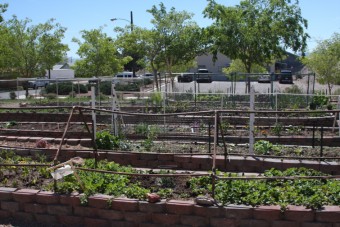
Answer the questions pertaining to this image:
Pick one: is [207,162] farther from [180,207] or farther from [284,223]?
[284,223]

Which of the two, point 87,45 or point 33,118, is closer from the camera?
point 33,118

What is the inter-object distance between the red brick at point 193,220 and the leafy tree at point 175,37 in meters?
21.2

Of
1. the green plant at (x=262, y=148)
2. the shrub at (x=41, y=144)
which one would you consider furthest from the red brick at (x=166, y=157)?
the shrub at (x=41, y=144)

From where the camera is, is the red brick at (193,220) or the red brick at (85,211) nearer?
the red brick at (193,220)

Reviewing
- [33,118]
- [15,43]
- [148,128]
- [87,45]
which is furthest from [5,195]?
[15,43]

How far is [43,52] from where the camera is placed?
3284 cm

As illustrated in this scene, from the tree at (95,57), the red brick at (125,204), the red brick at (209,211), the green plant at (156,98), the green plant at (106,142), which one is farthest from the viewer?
the tree at (95,57)

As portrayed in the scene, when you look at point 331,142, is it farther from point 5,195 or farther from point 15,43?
point 15,43

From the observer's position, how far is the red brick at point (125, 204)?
200 inches

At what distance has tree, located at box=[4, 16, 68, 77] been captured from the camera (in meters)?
31.9

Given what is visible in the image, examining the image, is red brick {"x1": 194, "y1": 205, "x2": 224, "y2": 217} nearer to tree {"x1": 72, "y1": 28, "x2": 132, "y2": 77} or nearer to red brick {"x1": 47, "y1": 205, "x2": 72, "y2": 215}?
red brick {"x1": 47, "y1": 205, "x2": 72, "y2": 215}

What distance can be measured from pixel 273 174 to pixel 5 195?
3.63m

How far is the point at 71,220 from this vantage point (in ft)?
17.5

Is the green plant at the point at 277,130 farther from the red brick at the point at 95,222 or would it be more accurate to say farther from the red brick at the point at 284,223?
the red brick at the point at 95,222
